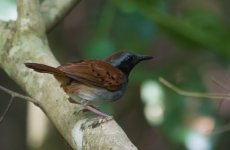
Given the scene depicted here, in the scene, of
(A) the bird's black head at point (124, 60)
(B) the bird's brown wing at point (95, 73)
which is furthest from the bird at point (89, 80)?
(A) the bird's black head at point (124, 60)

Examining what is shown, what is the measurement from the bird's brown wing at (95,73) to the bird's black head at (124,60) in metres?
0.23

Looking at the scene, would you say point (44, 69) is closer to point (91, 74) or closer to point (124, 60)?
point (91, 74)

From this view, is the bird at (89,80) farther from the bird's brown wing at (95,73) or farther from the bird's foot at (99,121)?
the bird's foot at (99,121)

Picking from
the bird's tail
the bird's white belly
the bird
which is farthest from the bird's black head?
the bird's tail

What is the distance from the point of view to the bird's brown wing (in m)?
3.52

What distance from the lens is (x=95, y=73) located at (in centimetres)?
361

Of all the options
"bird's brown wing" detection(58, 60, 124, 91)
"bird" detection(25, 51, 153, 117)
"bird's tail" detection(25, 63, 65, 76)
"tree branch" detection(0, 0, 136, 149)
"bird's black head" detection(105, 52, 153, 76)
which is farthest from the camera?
"bird's black head" detection(105, 52, 153, 76)

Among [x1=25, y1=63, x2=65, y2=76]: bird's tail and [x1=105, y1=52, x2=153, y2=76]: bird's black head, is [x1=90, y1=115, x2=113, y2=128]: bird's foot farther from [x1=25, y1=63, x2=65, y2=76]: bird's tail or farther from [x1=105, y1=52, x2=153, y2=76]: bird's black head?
[x1=105, y1=52, x2=153, y2=76]: bird's black head

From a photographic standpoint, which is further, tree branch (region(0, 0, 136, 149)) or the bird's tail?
the bird's tail

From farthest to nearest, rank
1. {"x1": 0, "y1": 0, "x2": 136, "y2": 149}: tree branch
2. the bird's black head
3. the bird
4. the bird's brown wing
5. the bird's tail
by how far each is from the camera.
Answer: the bird's black head < the bird's brown wing < the bird < the bird's tail < {"x1": 0, "y1": 0, "x2": 136, "y2": 149}: tree branch

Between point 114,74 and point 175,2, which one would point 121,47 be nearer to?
point 114,74

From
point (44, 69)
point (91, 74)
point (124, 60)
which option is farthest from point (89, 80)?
point (124, 60)

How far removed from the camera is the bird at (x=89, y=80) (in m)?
3.41

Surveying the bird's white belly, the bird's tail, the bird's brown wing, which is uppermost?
the bird's tail
